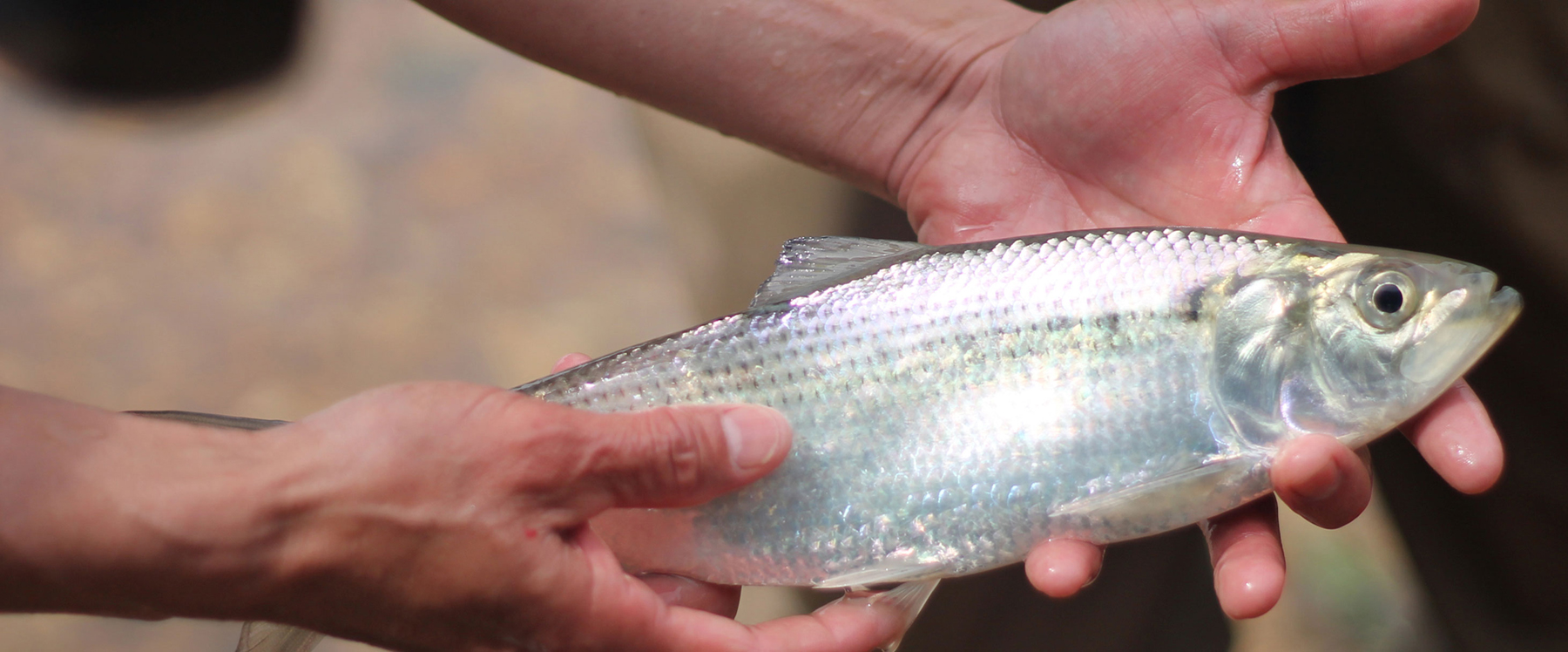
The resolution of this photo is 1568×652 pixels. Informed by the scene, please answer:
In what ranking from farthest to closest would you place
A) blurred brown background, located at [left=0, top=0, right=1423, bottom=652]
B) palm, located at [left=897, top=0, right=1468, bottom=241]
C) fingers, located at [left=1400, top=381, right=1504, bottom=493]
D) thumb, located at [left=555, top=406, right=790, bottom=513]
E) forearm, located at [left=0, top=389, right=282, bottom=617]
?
1. blurred brown background, located at [left=0, top=0, right=1423, bottom=652]
2. palm, located at [left=897, top=0, right=1468, bottom=241]
3. fingers, located at [left=1400, top=381, right=1504, bottom=493]
4. thumb, located at [left=555, top=406, right=790, bottom=513]
5. forearm, located at [left=0, top=389, right=282, bottom=617]

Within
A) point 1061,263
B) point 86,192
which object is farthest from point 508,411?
point 86,192

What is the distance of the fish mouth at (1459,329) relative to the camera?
50.6 inches

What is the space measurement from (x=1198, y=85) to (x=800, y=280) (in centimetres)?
81

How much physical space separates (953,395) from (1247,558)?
0.46 meters

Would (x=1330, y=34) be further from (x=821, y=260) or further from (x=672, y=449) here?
(x=672, y=449)

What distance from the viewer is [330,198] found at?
330 centimetres

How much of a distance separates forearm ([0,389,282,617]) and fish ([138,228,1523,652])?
355mm

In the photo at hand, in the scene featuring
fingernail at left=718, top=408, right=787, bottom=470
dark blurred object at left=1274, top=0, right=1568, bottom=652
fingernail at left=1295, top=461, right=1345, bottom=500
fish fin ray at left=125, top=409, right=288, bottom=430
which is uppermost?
fish fin ray at left=125, top=409, right=288, bottom=430

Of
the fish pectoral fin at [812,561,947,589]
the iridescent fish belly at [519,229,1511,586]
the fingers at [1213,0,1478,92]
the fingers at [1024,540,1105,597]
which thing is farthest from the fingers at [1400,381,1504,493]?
the fish pectoral fin at [812,561,947,589]

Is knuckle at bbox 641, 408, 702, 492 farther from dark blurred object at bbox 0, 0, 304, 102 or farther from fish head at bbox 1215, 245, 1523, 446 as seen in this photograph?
dark blurred object at bbox 0, 0, 304, 102

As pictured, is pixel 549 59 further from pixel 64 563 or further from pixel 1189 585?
pixel 1189 585

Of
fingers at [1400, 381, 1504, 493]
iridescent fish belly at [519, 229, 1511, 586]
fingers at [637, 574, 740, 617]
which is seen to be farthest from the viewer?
fingers at [637, 574, 740, 617]

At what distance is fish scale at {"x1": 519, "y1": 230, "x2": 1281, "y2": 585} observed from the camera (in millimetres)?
1372

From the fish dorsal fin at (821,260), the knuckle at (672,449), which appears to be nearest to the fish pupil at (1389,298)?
the fish dorsal fin at (821,260)
